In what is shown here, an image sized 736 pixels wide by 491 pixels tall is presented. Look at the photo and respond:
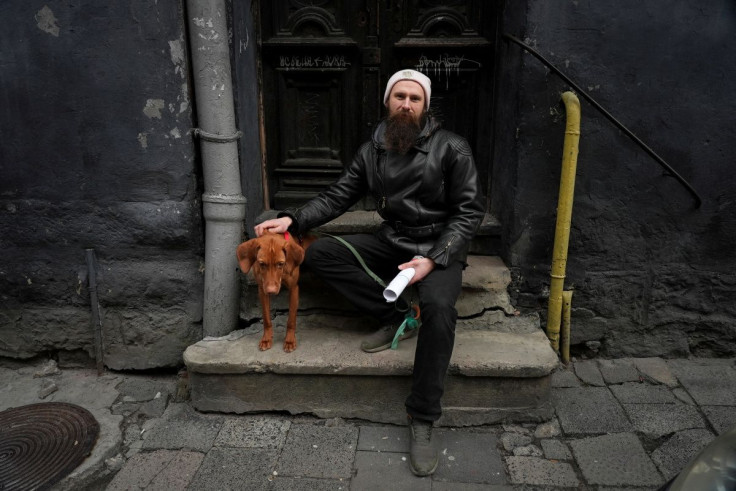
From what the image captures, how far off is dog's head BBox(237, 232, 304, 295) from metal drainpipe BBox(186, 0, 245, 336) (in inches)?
22.2

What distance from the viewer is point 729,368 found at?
3766 millimetres

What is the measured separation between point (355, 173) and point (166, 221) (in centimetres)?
129

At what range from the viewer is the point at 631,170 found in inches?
140

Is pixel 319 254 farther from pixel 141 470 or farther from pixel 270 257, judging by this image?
pixel 141 470

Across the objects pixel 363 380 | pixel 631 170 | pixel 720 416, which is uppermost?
pixel 631 170

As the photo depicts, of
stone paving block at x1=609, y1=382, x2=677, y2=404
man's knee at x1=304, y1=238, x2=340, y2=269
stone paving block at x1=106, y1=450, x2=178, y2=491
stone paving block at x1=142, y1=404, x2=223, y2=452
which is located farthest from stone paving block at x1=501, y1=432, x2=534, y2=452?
stone paving block at x1=106, y1=450, x2=178, y2=491

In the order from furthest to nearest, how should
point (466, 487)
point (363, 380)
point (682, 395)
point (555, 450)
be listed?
point (682, 395) → point (363, 380) → point (555, 450) → point (466, 487)

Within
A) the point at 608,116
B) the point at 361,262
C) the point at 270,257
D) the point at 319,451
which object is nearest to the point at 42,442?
the point at 319,451

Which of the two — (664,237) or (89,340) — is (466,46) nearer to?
(664,237)

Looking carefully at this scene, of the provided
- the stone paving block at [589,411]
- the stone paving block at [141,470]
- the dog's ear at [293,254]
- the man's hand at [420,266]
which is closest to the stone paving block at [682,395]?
the stone paving block at [589,411]

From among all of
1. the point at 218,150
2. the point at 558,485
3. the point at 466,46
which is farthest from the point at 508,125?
the point at 558,485

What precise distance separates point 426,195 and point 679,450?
1932 millimetres

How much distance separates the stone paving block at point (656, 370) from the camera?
3623 mm

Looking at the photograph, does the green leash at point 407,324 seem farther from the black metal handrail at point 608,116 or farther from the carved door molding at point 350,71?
the black metal handrail at point 608,116
